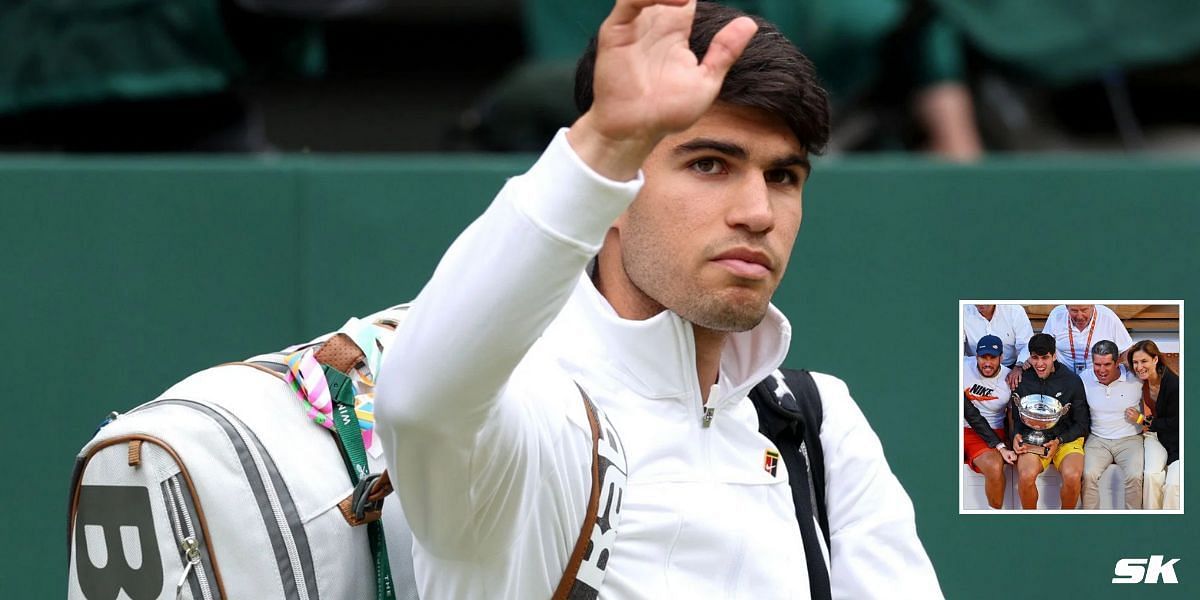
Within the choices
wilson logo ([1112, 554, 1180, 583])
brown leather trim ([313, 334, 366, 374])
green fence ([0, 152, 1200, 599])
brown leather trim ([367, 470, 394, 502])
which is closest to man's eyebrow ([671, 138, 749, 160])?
brown leather trim ([313, 334, 366, 374])

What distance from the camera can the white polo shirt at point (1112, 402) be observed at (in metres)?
2.68

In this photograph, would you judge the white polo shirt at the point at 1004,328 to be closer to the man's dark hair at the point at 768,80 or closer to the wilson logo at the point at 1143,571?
the man's dark hair at the point at 768,80

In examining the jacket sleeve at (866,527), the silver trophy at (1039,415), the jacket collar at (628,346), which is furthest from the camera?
the silver trophy at (1039,415)

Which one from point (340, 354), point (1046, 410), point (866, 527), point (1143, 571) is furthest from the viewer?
point (1143, 571)

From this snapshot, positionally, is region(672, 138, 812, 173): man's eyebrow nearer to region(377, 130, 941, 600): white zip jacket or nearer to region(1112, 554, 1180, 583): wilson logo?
region(377, 130, 941, 600): white zip jacket

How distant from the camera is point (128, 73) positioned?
4.05m

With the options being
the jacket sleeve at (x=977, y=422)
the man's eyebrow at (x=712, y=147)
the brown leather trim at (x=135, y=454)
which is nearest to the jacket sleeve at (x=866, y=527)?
the jacket sleeve at (x=977, y=422)

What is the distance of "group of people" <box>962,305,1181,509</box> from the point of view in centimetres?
267

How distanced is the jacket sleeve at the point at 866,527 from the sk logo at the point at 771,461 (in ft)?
0.45

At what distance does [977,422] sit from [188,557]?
1341 millimetres

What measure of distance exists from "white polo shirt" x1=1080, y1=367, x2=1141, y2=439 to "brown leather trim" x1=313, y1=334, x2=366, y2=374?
3.99 ft

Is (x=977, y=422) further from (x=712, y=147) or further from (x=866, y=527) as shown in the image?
(x=712, y=147)

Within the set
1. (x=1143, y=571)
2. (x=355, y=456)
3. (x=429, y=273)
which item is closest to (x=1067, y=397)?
(x=1143, y=571)

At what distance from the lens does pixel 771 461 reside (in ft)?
7.76
